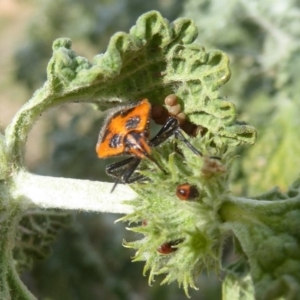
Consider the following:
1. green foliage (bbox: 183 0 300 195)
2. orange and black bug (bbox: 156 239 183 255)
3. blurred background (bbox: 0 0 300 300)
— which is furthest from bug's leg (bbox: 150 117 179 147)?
green foliage (bbox: 183 0 300 195)

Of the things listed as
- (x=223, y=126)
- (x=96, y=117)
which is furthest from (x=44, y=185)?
(x=96, y=117)

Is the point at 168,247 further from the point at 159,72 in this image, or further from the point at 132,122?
the point at 159,72

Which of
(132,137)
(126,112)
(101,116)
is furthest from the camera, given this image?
(101,116)

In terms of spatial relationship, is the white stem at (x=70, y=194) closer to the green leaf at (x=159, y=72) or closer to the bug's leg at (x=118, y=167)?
the bug's leg at (x=118, y=167)

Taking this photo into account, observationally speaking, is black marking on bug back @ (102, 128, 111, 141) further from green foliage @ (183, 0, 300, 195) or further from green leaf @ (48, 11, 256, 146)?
green foliage @ (183, 0, 300, 195)

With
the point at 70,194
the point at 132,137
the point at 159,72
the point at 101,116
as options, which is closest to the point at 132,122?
the point at 132,137

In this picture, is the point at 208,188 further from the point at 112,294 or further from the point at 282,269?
the point at 112,294

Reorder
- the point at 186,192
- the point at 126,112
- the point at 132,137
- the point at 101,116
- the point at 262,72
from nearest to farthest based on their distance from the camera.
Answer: the point at 186,192 → the point at 132,137 → the point at 126,112 → the point at 262,72 → the point at 101,116
